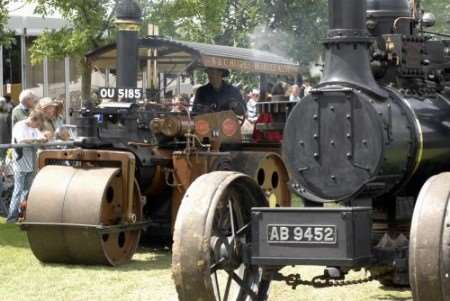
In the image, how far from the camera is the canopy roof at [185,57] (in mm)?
9203

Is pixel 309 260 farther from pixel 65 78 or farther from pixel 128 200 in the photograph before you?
pixel 65 78

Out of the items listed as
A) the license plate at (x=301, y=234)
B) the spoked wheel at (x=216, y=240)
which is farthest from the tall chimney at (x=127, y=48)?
the license plate at (x=301, y=234)

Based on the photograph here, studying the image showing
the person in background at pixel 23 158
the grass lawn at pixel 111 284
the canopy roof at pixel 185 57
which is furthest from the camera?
the person in background at pixel 23 158

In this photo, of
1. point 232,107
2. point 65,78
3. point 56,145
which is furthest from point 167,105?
point 65,78

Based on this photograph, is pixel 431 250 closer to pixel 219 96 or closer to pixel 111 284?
pixel 111 284

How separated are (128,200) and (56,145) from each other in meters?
2.00

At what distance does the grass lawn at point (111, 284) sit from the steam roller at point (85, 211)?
0.13m

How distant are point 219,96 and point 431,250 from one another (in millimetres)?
5225

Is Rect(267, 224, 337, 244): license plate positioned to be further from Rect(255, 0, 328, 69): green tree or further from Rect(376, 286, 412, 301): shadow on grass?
Rect(255, 0, 328, 69): green tree

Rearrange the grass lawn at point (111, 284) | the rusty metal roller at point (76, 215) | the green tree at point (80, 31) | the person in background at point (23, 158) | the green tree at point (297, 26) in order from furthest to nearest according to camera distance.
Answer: the green tree at point (297, 26)
the green tree at point (80, 31)
the person in background at point (23, 158)
the rusty metal roller at point (76, 215)
the grass lawn at point (111, 284)

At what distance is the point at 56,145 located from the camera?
378 inches

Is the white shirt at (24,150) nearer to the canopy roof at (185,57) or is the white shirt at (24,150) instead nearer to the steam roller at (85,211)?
the canopy roof at (185,57)

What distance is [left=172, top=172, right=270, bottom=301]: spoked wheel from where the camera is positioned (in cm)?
482

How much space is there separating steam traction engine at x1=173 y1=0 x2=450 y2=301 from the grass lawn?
82 cm
